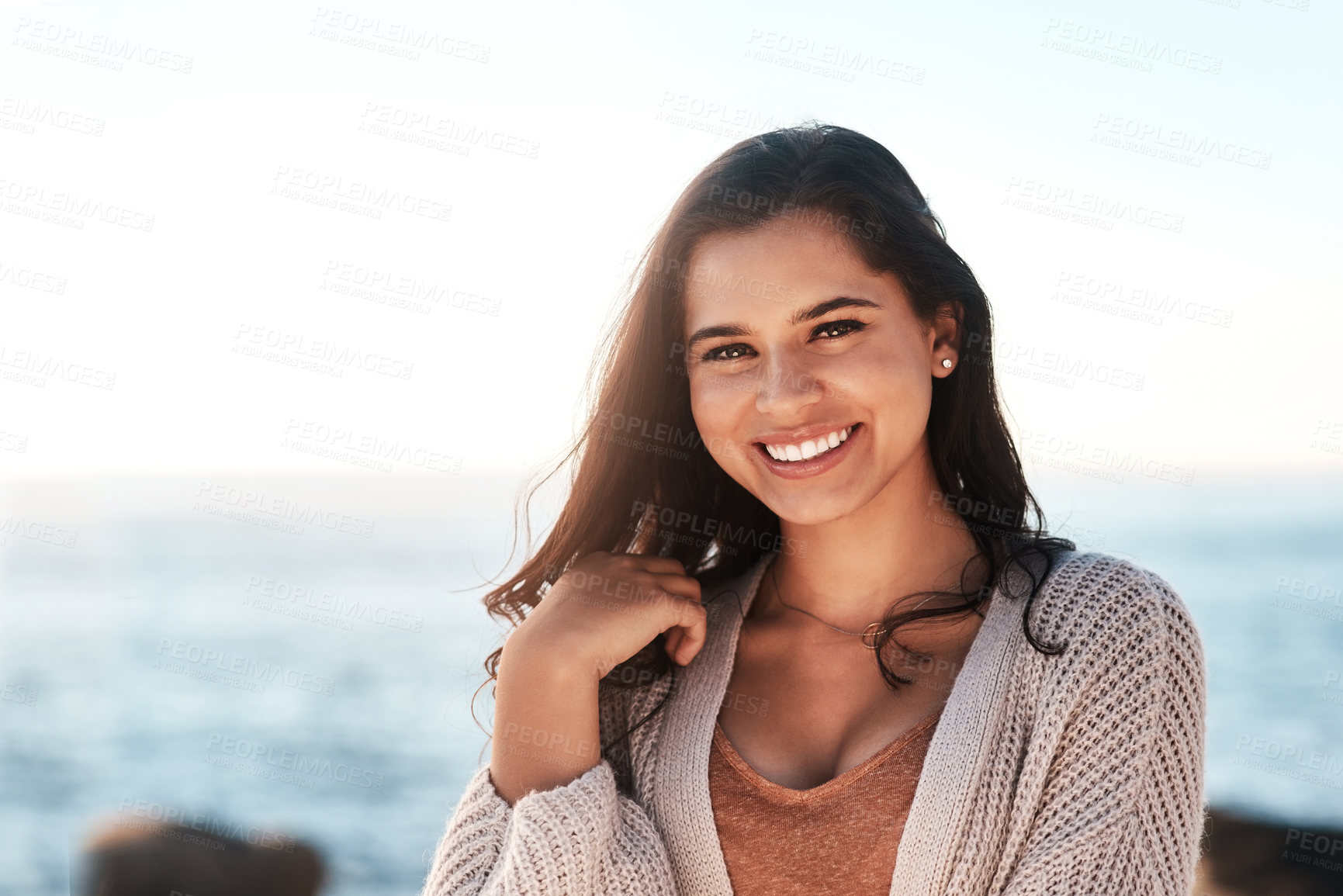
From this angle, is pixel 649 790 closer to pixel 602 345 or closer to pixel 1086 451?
pixel 602 345

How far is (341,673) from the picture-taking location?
1622 centimetres

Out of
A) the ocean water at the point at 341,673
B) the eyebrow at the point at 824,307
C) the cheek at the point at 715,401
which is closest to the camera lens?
the eyebrow at the point at 824,307

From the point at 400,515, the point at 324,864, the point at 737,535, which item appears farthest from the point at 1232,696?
the point at 400,515

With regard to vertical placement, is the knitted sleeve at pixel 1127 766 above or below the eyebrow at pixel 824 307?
below

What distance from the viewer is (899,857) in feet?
6.23

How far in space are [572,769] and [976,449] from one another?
109cm

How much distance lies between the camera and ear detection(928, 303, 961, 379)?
227 centimetres

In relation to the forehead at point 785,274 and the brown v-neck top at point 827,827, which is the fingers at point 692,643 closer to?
the brown v-neck top at point 827,827

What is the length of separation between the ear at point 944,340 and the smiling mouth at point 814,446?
0.27 m

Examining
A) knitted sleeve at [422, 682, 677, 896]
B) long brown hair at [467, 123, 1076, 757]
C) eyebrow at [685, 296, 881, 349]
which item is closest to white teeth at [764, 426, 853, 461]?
eyebrow at [685, 296, 881, 349]

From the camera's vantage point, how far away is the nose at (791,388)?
6.74 ft

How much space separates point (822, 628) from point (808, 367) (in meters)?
0.63

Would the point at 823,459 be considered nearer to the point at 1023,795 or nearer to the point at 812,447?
the point at 812,447

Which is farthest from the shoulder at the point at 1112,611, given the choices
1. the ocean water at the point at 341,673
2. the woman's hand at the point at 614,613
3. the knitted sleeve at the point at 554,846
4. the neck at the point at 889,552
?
the ocean water at the point at 341,673
